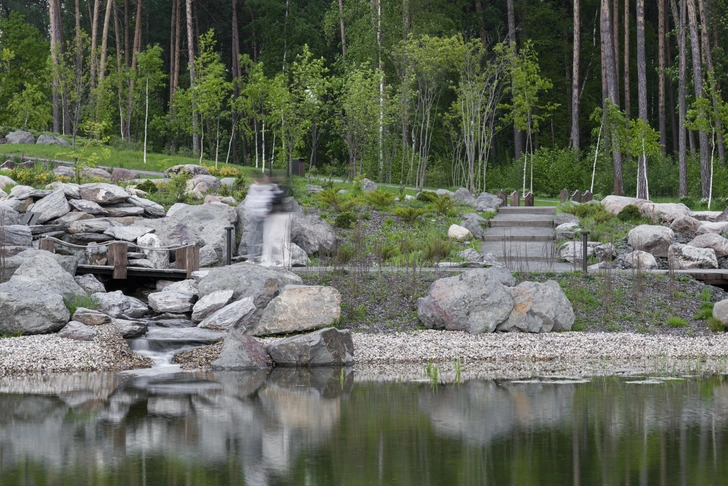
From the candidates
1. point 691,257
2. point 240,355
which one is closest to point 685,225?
point 691,257

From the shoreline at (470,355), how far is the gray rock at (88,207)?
7650 millimetres

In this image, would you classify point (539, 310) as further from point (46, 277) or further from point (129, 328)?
point (46, 277)

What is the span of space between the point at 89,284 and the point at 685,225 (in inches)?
512

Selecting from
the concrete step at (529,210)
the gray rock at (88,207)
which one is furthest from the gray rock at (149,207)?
the concrete step at (529,210)

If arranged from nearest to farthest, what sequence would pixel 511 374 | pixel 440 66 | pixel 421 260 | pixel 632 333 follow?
pixel 511 374, pixel 632 333, pixel 421 260, pixel 440 66

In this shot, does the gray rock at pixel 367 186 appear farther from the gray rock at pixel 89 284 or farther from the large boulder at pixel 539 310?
the large boulder at pixel 539 310

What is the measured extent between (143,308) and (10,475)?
8.56 meters

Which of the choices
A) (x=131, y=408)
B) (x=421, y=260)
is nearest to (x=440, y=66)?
(x=421, y=260)

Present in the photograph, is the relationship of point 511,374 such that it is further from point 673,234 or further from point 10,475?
point 673,234

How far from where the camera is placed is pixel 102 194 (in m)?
21.3

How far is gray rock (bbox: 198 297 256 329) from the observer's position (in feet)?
45.8

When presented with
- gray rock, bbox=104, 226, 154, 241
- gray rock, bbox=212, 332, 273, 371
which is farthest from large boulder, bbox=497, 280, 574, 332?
gray rock, bbox=104, 226, 154, 241

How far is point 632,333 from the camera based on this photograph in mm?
14578

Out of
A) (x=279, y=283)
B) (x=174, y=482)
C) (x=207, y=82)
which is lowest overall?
(x=174, y=482)
